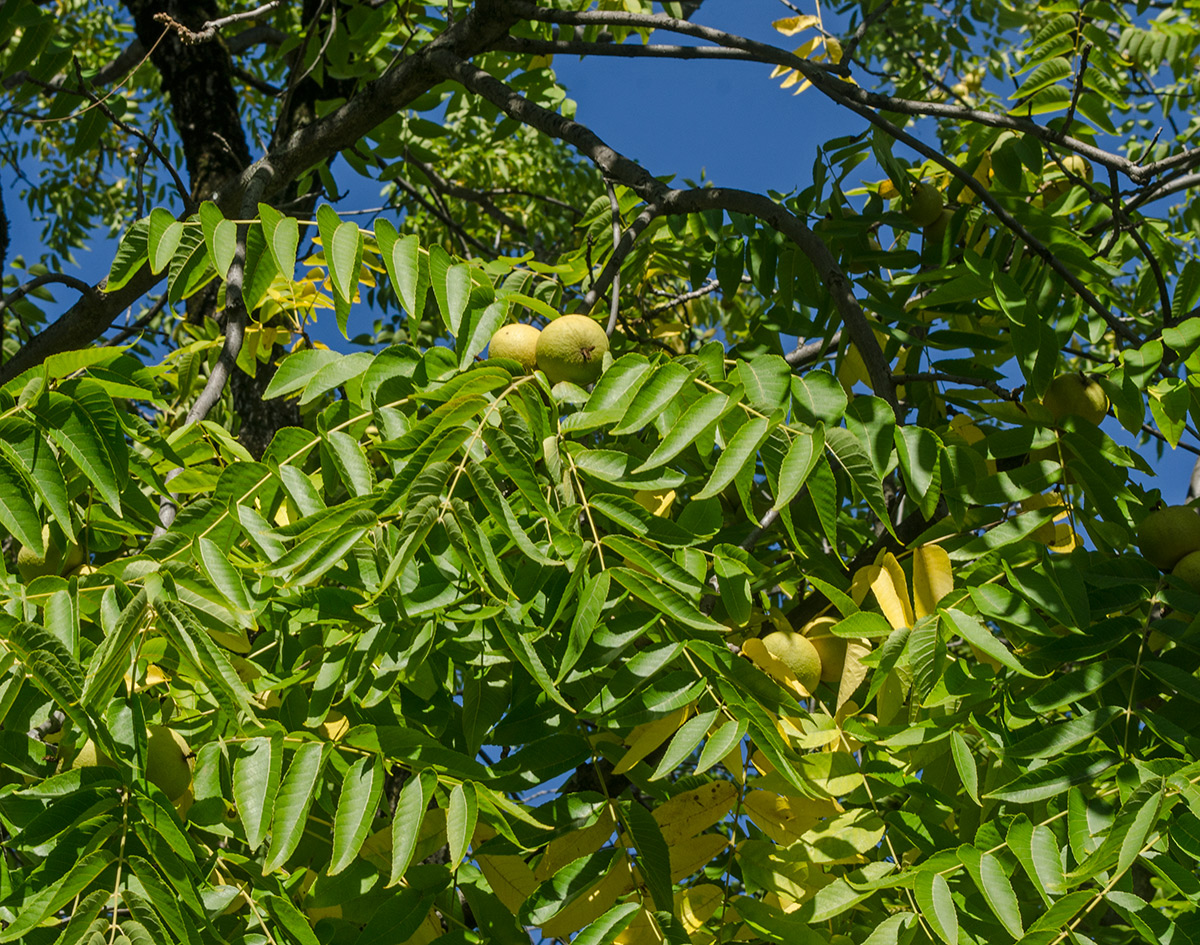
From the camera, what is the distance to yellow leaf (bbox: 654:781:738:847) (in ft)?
6.09

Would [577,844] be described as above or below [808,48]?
below

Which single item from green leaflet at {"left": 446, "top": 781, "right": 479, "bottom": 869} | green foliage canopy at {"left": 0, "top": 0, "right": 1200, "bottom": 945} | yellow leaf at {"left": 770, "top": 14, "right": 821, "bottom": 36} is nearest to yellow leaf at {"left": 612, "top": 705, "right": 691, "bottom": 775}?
green foliage canopy at {"left": 0, "top": 0, "right": 1200, "bottom": 945}

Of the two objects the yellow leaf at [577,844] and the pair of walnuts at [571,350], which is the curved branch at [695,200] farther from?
the yellow leaf at [577,844]

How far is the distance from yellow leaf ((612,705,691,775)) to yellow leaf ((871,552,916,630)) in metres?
0.41

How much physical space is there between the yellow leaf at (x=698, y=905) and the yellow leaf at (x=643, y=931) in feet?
0.64

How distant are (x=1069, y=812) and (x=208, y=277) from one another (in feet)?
7.40

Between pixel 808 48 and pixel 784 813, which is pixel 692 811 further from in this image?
pixel 808 48

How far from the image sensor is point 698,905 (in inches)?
75.7

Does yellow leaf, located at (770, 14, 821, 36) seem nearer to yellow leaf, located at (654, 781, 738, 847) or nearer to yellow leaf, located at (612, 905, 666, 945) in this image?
yellow leaf, located at (654, 781, 738, 847)

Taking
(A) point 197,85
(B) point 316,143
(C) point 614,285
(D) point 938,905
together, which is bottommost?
(D) point 938,905

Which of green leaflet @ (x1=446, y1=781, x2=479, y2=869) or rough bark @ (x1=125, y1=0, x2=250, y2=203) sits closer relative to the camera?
green leaflet @ (x1=446, y1=781, x2=479, y2=869)

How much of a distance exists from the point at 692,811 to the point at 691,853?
0.08 m

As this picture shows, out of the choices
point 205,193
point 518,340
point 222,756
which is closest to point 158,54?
point 205,193

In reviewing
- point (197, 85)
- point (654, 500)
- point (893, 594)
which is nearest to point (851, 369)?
point (654, 500)
